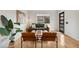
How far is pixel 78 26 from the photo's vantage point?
108 inches

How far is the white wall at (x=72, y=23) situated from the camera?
2.75m

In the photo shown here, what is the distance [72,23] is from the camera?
2814 mm

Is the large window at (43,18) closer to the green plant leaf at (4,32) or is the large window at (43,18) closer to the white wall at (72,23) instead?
the white wall at (72,23)

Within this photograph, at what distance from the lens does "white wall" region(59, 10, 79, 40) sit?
9.01 feet

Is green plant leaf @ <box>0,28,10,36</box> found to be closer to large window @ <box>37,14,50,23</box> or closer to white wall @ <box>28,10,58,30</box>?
white wall @ <box>28,10,58,30</box>

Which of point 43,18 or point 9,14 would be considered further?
point 43,18

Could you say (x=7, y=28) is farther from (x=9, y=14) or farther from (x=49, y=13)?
(x=49, y=13)

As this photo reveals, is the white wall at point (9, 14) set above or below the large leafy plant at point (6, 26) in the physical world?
above

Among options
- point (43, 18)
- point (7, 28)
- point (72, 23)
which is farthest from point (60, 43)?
point (7, 28)

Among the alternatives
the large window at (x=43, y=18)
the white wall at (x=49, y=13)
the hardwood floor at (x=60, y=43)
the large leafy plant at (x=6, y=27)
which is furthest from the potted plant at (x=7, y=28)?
the large window at (x=43, y=18)
